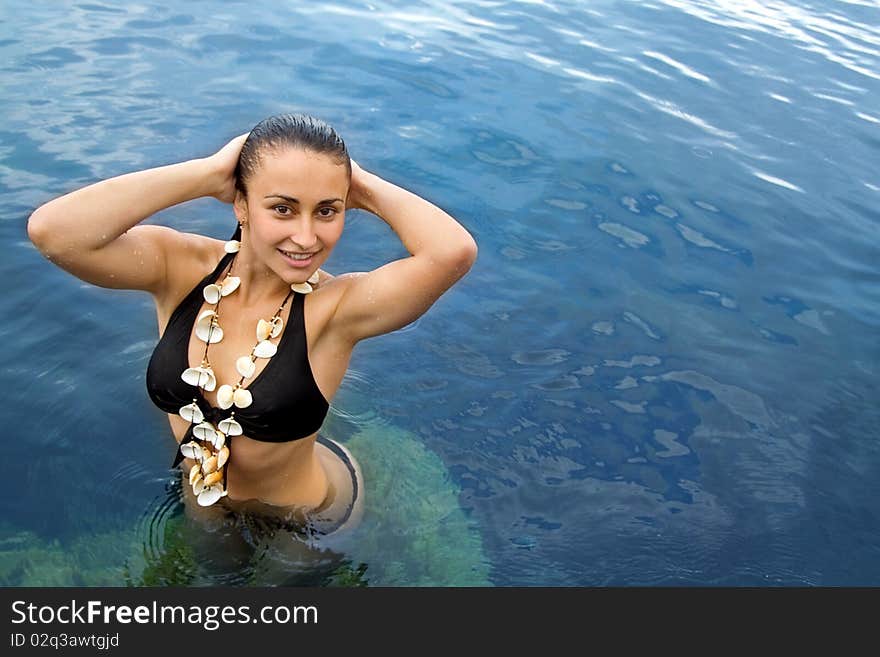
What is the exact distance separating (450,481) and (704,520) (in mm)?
1345

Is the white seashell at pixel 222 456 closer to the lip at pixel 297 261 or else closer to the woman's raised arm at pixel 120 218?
the woman's raised arm at pixel 120 218

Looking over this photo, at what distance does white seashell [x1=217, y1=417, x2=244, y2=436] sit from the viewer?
3676 millimetres

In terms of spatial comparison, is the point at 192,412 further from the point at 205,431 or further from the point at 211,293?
Answer: the point at 211,293

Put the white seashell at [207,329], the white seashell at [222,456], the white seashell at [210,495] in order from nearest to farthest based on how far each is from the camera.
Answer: the white seashell at [207,329] < the white seashell at [222,456] < the white seashell at [210,495]

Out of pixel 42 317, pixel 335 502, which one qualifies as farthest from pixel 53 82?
pixel 335 502

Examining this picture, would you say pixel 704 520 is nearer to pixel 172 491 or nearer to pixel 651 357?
pixel 651 357

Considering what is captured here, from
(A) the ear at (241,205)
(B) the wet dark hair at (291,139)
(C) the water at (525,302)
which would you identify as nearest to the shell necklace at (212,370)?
(A) the ear at (241,205)

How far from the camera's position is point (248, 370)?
3625 millimetres

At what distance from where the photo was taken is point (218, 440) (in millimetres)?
3723

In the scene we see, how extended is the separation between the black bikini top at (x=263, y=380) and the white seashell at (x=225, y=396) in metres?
0.04

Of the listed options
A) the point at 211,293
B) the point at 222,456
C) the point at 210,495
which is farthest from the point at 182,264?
the point at 210,495

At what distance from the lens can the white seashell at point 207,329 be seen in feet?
11.9

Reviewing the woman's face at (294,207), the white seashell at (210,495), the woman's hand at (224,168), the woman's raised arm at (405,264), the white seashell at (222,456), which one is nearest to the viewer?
the woman's face at (294,207)

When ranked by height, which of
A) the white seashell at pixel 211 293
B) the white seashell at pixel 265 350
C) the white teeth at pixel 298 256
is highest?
the white teeth at pixel 298 256
